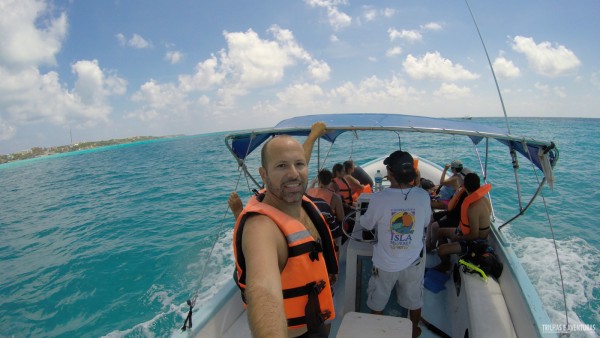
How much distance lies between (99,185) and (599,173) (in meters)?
27.2

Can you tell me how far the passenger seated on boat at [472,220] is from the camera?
3.28 meters

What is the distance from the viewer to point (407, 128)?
2.49 metres

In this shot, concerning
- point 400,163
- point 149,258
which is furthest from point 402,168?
point 149,258

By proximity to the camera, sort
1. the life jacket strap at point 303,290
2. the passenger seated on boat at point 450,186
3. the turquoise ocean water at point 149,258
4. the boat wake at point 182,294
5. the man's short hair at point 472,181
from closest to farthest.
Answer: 1. the life jacket strap at point 303,290
2. the man's short hair at point 472,181
3. the boat wake at point 182,294
4. the passenger seated on boat at point 450,186
5. the turquoise ocean water at point 149,258

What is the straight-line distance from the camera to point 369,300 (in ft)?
8.19

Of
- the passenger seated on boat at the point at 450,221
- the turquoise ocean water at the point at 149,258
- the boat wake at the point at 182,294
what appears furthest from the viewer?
the turquoise ocean water at the point at 149,258

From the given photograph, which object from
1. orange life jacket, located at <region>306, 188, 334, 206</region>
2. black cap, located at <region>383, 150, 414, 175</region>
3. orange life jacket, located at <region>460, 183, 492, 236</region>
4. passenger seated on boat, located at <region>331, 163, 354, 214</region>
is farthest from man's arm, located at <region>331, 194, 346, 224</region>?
black cap, located at <region>383, 150, 414, 175</region>

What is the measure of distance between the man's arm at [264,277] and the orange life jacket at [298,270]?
1.6 inches

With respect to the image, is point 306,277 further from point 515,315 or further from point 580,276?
point 580,276

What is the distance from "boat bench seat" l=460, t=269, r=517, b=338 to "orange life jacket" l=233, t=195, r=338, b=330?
150 cm

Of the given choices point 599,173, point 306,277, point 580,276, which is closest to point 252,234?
point 306,277

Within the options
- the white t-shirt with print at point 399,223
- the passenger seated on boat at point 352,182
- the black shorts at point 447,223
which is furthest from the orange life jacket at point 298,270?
the passenger seated on boat at point 352,182

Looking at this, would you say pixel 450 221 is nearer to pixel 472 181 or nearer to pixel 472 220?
pixel 472 220

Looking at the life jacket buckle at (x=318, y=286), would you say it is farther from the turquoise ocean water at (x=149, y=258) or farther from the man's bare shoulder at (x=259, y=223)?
the turquoise ocean water at (x=149, y=258)
